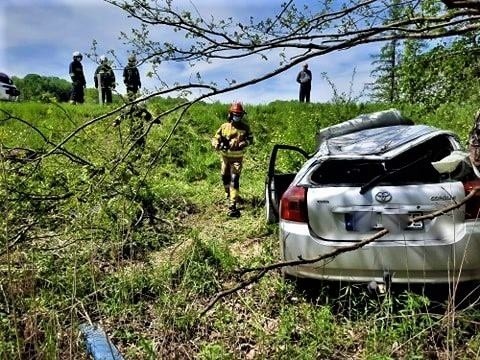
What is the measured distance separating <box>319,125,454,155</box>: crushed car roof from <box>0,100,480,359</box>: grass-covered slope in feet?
4.04

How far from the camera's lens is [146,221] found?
7949 mm

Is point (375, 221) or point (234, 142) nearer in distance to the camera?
point (375, 221)

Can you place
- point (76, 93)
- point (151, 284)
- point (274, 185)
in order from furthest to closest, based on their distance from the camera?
point (76, 93) → point (274, 185) → point (151, 284)

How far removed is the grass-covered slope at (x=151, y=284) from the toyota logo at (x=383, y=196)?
0.77m

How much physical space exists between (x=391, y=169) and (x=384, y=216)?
54cm

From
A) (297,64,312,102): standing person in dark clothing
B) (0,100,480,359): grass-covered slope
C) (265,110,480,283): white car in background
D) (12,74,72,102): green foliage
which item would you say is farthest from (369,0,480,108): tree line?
(12,74,72,102): green foliage

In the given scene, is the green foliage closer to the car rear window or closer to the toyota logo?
the car rear window

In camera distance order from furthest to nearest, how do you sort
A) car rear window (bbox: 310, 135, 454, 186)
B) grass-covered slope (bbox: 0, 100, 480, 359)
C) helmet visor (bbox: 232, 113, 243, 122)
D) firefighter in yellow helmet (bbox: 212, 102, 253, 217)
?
helmet visor (bbox: 232, 113, 243, 122) → firefighter in yellow helmet (bbox: 212, 102, 253, 217) → car rear window (bbox: 310, 135, 454, 186) → grass-covered slope (bbox: 0, 100, 480, 359)

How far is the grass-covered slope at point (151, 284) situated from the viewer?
157 inches

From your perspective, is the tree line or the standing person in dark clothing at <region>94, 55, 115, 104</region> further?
the tree line

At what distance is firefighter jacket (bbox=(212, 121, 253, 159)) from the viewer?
8.83m

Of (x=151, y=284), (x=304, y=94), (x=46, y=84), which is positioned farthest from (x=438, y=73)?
(x=46, y=84)

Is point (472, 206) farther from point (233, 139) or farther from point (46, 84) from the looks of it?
point (46, 84)

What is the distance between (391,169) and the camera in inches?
191
